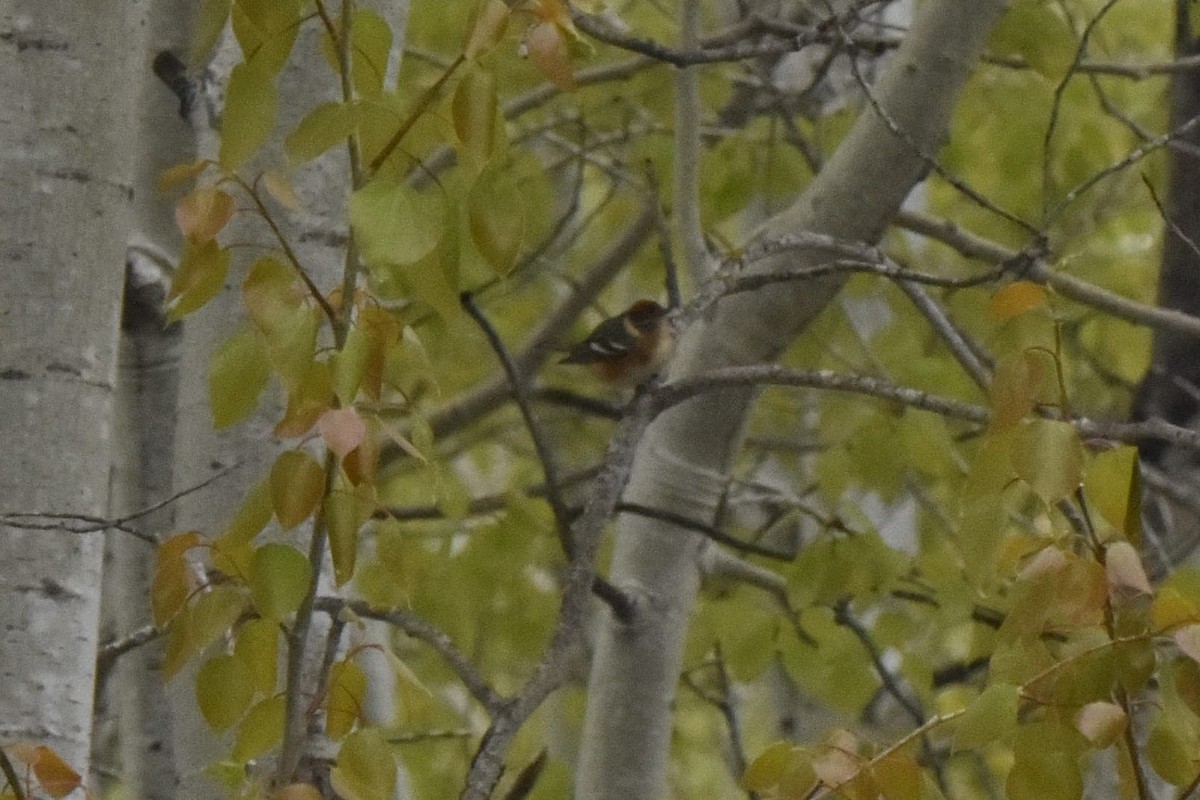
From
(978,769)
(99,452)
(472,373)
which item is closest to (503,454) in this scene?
(472,373)

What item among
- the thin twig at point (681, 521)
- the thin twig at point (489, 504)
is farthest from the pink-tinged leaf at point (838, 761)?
the thin twig at point (489, 504)

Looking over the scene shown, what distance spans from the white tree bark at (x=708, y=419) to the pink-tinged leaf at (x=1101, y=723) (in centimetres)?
108

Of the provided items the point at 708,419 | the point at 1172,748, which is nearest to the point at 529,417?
the point at 1172,748

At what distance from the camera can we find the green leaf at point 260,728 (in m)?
1.18

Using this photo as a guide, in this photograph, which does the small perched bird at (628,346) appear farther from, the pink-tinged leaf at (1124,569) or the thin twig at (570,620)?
the pink-tinged leaf at (1124,569)

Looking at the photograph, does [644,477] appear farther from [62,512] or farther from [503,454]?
[503,454]

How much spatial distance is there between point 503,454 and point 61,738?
12.6 ft

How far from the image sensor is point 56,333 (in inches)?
51.1

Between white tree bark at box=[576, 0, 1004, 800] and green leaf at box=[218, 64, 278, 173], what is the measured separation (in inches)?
46.1

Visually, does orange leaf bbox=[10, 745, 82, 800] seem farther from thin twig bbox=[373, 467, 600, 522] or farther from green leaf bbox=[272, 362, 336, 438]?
thin twig bbox=[373, 467, 600, 522]

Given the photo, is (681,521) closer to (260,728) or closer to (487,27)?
(260,728)

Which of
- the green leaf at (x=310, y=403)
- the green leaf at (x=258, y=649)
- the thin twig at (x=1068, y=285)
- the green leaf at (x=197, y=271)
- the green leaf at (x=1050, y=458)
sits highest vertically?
the thin twig at (x=1068, y=285)

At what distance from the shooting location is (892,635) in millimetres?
2723

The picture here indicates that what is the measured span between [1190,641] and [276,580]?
61 centimetres
